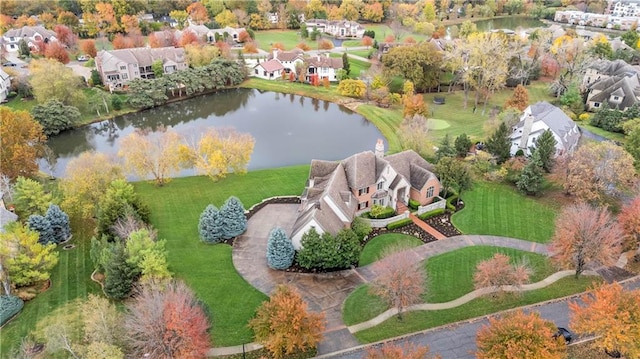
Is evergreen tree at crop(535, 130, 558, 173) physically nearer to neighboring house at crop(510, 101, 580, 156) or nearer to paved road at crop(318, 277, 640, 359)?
neighboring house at crop(510, 101, 580, 156)

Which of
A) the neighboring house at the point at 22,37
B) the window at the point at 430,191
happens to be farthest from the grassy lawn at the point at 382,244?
the neighboring house at the point at 22,37

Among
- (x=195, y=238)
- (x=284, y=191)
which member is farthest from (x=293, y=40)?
(x=195, y=238)

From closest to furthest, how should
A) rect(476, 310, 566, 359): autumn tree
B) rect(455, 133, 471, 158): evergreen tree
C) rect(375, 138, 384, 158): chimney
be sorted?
rect(476, 310, 566, 359): autumn tree → rect(375, 138, 384, 158): chimney → rect(455, 133, 471, 158): evergreen tree

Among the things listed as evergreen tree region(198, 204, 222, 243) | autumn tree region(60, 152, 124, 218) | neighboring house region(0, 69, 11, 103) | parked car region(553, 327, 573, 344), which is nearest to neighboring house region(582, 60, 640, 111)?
parked car region(553, 327, 573, 344)

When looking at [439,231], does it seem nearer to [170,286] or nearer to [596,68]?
[170,286]

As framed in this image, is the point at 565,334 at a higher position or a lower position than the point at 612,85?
lower

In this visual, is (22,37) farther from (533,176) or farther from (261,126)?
(533,176)

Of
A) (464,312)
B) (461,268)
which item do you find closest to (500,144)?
(461,268)
